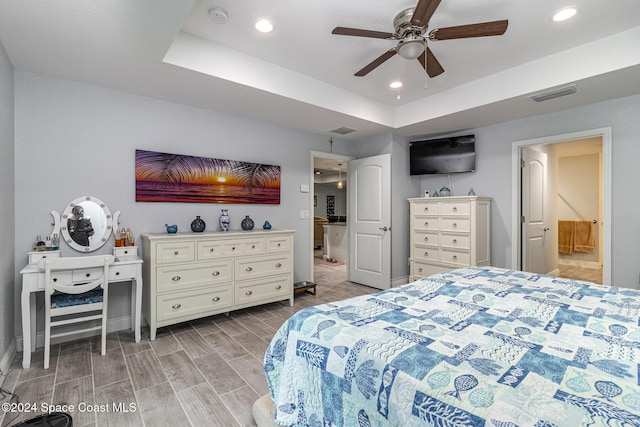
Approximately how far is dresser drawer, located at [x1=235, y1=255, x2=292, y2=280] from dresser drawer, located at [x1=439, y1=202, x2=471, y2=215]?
2216 millimetres

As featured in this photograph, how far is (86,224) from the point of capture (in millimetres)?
2791

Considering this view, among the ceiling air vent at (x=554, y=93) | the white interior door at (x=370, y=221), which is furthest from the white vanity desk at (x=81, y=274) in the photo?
the ceiling air vent at (x=554, y=93)

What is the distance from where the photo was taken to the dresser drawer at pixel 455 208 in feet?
12.7

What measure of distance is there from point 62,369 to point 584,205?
8362 mm

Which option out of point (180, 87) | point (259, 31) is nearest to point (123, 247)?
point (180, 87)

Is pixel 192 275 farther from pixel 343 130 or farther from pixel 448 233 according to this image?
pixel 448 233

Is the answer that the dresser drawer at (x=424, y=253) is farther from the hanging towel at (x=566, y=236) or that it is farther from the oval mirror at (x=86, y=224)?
the hanging towel at (x=566, y=236)

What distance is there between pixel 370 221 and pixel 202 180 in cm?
256

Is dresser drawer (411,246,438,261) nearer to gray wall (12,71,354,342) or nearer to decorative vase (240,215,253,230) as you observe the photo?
gray wall (12,71,354,342)

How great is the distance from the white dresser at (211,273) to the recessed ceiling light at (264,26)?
1.93 metres

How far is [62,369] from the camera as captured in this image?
7.26 feet

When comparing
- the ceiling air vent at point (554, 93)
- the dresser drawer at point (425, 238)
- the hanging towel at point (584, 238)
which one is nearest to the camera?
the ceiling air vent at point (554, 93)

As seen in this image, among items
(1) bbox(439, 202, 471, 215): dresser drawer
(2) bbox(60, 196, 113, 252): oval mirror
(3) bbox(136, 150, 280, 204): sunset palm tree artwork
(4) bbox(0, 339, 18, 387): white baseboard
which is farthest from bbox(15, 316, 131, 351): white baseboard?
(1) bbox(439, 202, 471, 215): dresser drawer

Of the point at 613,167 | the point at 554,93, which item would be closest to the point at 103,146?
the point at 554,93
